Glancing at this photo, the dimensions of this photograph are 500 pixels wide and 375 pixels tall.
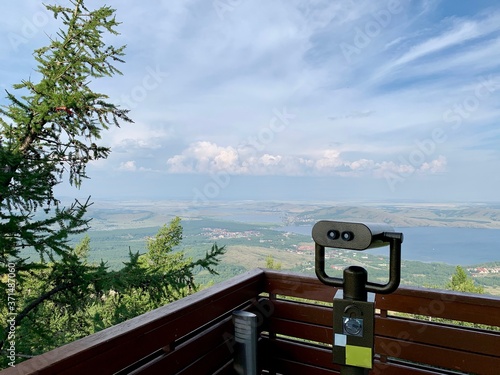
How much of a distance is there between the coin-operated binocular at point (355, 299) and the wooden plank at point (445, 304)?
0.72 m

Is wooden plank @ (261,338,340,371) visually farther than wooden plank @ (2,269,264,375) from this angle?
Yes

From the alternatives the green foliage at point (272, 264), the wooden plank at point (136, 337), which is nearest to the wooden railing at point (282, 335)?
the wooden plank at point (136, 337)

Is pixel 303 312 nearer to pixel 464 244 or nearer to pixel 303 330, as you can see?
pixel 303 330

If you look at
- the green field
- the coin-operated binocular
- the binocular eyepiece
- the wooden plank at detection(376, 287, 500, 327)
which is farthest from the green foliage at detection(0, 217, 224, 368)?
the binocular eyepiece

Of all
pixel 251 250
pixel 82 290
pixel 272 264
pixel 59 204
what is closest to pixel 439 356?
pixel 272 264

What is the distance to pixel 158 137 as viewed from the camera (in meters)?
16.7

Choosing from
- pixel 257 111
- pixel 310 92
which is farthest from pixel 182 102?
pixel 310 92

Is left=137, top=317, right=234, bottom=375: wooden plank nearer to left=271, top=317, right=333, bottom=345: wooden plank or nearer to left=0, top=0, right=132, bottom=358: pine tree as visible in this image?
left=271, top=317, right=333, bottom=345: wooden plank

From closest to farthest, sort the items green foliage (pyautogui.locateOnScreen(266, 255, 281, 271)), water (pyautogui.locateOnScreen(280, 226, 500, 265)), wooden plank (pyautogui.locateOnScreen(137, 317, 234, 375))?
wooden plank (pyautogui.locateOnScreen(137, 317, 234, 375)), green foliage (pyautogui.locateOnScreen(266, 255, 281, 271)), water (pyautogui.locateOnScreen(280, 226, 500, 265))

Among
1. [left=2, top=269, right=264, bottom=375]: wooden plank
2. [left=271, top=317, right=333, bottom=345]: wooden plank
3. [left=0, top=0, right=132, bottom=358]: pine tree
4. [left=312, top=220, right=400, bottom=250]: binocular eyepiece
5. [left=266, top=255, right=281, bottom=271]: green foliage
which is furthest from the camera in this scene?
[left=0, top=0, right=132, bottom=358]: pine tree

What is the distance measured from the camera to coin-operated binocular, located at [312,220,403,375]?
119 cm

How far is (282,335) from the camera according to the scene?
2.25m

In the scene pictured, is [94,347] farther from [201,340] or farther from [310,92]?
[310,92]

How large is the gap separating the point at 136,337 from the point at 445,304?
1.46m
